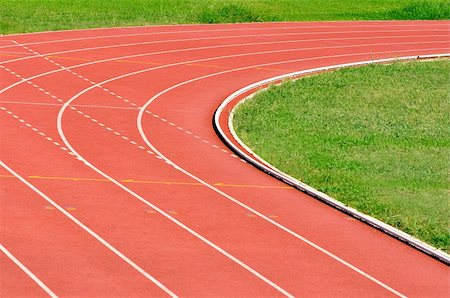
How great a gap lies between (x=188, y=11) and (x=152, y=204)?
28274 mm

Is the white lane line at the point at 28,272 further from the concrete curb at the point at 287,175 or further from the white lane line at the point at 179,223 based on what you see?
the concrete curb at the point at 287,175

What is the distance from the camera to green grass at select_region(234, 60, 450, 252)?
23.0m

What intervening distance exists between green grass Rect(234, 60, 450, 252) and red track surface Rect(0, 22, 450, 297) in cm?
96

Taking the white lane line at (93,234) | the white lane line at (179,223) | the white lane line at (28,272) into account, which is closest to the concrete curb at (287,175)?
the white lane line at (179,223)

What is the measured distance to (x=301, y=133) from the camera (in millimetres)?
29453

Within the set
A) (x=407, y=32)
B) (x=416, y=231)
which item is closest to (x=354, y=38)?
(x=407, y=32)

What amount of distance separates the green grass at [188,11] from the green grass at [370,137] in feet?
35.6

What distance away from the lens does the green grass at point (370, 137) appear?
2303cm

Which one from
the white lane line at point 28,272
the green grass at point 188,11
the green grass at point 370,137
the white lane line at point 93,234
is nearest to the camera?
the white lane line at point 28,272

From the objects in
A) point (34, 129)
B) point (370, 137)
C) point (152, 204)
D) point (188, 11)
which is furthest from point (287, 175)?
point (188, 11)

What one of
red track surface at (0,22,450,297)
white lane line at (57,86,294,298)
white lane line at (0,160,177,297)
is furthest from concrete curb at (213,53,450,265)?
white lane line at (0,160,177,297)

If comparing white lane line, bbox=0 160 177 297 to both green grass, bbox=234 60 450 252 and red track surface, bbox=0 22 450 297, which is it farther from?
green grass, bbox=234 60 450 252

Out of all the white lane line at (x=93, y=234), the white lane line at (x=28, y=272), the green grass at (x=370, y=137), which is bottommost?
the green grass at (x=370, y=137)

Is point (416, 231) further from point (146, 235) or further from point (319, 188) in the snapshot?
point (146, 235)
